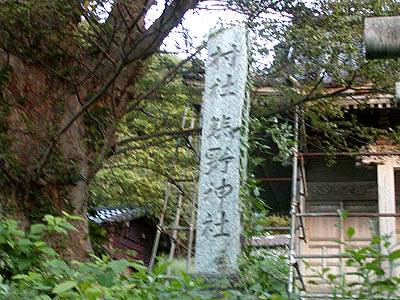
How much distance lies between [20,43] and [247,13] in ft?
11.0

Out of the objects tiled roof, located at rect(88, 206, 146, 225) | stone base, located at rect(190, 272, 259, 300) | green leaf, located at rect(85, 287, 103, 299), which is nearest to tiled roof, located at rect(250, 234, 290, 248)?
stone base, located at rect(190, 272, 259, 300)

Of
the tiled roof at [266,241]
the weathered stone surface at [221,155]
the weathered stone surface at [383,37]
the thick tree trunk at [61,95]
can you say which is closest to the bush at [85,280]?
the weathered stone surface at [221,155]

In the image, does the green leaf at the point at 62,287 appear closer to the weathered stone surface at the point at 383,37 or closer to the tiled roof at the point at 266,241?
the weathered stone surface at the point at 383,37

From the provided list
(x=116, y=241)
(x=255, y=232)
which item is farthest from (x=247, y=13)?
(x=116, y=241)

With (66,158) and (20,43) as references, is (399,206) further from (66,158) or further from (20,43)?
(20,43)

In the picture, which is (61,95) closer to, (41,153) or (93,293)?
(41,153)

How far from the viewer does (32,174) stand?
24.3 feet

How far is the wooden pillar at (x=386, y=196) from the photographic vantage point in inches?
325

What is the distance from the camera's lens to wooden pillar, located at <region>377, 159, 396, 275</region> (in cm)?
827

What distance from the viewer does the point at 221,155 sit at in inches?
206

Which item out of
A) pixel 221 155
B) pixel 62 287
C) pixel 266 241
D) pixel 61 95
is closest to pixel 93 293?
pixel 62 287

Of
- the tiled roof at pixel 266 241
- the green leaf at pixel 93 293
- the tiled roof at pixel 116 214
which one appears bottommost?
the green leaf at pixel 93 293

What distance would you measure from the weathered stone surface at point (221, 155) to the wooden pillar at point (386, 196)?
149 inches

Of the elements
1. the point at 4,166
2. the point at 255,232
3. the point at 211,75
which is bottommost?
the point at 255,232
